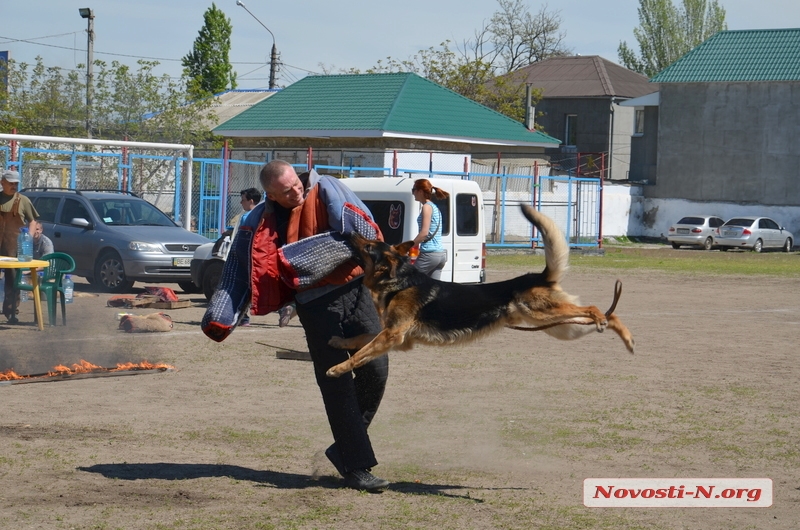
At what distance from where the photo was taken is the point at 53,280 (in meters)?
12.7

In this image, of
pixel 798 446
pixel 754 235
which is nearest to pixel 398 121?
pixel 754 235

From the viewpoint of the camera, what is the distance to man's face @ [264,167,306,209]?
5.42m

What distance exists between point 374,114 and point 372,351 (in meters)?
31.0

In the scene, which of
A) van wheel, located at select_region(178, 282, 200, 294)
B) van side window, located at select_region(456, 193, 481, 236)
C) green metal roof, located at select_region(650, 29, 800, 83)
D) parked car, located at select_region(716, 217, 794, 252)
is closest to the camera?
van side window, located at select_region(456, 193, 481, 236)

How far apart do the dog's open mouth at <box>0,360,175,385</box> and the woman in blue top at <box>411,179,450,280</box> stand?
11.3ft

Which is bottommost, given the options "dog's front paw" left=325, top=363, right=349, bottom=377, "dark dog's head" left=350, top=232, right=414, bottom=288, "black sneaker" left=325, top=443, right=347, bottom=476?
"black sneaker" left=325, top=443, right=347, bottom=476

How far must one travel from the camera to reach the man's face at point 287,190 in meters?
5.42

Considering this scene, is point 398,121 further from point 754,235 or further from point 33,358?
point 33,358

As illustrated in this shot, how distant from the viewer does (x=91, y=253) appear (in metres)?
17.0

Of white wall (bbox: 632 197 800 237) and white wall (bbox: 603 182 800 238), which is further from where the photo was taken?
white wall (bbox: 632 197 800 237)

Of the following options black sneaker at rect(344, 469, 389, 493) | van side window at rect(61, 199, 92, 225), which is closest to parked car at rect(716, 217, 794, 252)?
van side window at rect(61, 199, 92, 225)

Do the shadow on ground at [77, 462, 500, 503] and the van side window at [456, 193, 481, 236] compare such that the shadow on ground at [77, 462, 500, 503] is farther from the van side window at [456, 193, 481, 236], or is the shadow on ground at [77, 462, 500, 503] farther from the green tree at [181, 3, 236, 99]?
the green tree at [181, 3, 236, 99]

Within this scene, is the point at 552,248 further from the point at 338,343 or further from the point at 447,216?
the point at 447,216

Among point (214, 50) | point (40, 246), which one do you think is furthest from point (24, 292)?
point (214, 50)
